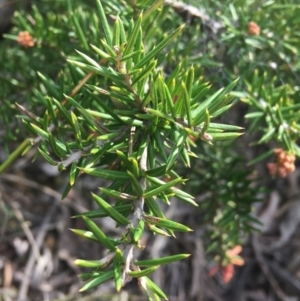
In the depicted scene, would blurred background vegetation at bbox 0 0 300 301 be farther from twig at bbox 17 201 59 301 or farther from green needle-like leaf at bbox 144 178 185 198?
green needle-like leaf at bbox 144 178 185 198

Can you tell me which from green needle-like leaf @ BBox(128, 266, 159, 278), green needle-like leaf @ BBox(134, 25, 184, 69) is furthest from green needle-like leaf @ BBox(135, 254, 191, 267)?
green needle-like leaf @ BBox(134, 25, 184, 69)

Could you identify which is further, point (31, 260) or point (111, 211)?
point (31, 260)

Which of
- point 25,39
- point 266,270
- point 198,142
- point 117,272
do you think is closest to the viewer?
point 117,272

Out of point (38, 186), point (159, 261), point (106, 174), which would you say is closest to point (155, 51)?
point (106, 174)

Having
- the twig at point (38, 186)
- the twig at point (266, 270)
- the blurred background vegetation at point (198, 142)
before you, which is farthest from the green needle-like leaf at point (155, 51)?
the twig at point (266, 270)

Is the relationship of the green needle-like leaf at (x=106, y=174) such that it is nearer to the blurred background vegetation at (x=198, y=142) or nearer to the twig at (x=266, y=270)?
the blurred background vegetation at (x=198, y=142)

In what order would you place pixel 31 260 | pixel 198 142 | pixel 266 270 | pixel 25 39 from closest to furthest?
1. pixel 25 39
2. pixel 198 142
3. pixel 31 260
4. pixel 266 270

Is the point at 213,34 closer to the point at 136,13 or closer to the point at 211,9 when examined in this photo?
the point at 211,9

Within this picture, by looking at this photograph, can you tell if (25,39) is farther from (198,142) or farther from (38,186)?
(38,186)
